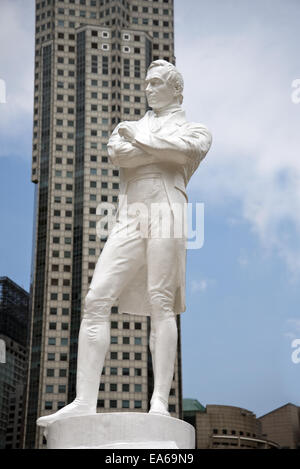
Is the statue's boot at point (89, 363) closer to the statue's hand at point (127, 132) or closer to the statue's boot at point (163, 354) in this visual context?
the statue's boot at point (163, 354)

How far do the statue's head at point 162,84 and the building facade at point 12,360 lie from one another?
82711 millimetres

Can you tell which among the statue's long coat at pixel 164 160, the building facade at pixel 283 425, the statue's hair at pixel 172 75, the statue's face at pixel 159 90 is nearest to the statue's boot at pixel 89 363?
the statue's long coat at pixel 164 160

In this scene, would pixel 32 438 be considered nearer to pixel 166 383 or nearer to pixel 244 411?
pixel 244 411

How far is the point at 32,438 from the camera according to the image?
3100 inches

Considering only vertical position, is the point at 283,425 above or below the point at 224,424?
above

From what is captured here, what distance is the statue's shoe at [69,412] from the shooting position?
7.08 metres

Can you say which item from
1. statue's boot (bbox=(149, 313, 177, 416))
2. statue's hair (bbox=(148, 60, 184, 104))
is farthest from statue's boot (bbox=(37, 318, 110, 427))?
statue's hair (bbox=(148, 60, 184, 104))

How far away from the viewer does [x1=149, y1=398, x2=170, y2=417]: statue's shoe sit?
23.6 ft

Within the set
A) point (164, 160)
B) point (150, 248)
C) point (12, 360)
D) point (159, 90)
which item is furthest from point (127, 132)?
point (12, 360)

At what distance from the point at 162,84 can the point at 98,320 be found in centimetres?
315

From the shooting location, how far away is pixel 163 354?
24.9 ft

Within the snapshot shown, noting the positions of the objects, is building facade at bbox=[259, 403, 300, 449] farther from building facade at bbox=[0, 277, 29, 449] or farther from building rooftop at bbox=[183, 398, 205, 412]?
building facade at bbox=[0, 277, 29, 449]

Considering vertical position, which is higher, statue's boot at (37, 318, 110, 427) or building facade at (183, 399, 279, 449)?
building facade at (183, 399, 279, 449)

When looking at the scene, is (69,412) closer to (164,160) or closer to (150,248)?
(150,248)
